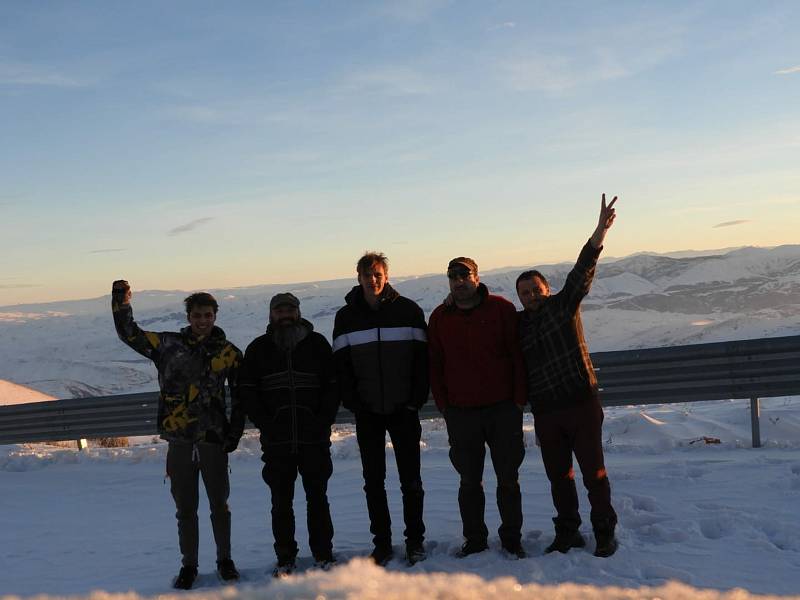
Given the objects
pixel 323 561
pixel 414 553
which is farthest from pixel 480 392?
pixel 323 561

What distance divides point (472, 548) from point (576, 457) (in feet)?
3.03

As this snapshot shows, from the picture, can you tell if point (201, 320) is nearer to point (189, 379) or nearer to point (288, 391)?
point (189, 379)

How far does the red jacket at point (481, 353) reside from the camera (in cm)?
503

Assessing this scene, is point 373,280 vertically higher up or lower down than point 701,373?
higher up

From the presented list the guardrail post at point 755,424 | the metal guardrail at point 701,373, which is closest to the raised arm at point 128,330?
the metal guardrail at point 701,373

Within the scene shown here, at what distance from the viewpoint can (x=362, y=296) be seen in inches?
208

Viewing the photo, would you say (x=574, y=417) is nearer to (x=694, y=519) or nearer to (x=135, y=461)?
(x=694, y=519)

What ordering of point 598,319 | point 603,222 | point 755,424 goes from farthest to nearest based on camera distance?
point 598,319 < point 755,424 < point 603,222

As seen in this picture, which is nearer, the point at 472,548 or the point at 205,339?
the point at 472,548

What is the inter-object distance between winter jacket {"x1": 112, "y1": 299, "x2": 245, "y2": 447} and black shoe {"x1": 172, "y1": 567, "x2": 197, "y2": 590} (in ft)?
2.73

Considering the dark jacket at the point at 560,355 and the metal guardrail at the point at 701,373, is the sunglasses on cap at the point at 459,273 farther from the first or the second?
the metal guardrail at the point at 701,373

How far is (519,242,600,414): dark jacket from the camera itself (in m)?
4.97

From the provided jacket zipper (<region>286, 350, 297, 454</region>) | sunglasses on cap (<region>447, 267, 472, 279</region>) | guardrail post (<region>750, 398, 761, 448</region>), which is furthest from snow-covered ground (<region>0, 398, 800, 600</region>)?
sunglasses on cap (<region>447, 267, 472, 279</region>)

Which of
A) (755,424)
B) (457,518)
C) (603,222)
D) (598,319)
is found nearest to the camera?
(603,222)
